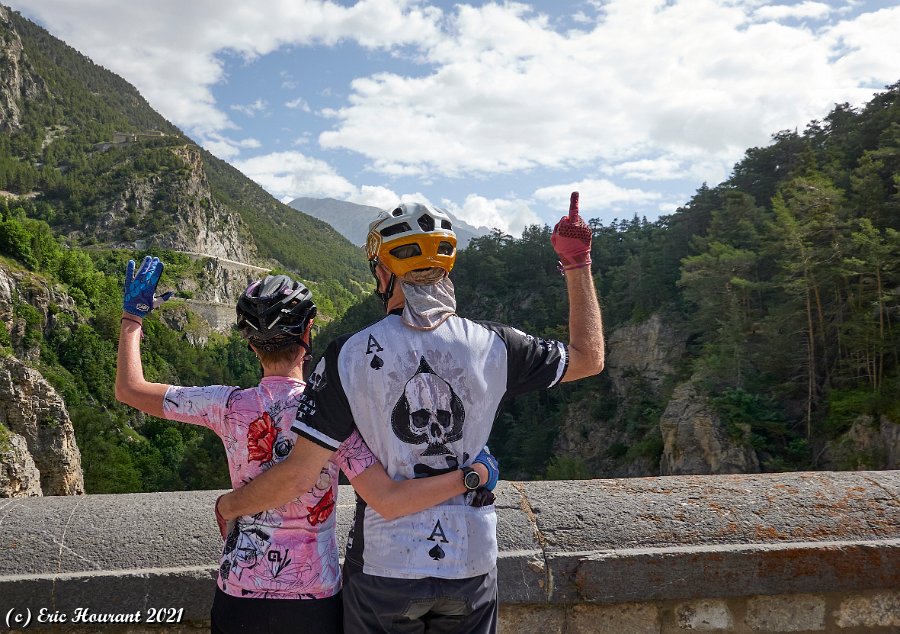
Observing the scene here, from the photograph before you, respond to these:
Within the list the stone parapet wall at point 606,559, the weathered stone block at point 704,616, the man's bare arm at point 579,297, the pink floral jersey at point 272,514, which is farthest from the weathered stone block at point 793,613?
the pink floral jersey at point 272,514

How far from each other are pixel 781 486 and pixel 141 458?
63.3 meters

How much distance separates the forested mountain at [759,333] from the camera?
2225cm

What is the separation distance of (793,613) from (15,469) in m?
22.8

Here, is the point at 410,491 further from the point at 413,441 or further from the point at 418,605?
the point at 418,605

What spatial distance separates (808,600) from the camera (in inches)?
98.3

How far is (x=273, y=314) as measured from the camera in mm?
1849

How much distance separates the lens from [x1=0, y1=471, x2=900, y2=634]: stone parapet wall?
2227 millimetres

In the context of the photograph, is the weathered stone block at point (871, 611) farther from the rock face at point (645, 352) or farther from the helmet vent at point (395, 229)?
the rock face at point (645, 352)

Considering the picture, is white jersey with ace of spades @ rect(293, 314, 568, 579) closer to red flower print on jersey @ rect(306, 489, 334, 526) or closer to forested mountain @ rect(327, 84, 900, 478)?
red flower print on jersey @ rect(306, 489, 334, 526)

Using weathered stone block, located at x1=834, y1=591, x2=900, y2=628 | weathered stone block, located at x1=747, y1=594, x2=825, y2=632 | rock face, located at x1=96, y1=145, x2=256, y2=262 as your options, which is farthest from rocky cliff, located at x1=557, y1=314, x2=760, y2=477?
rock face, located at x1=96, y1=145, x2=256, y2=262

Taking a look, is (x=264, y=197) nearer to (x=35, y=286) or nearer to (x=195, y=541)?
(x=35, y=286)

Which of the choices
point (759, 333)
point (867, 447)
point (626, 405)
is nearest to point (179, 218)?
point (626, 405)

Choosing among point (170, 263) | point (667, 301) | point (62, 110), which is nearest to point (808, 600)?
point (667, 301)

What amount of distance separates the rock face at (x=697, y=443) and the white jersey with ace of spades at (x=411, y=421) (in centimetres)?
2510
